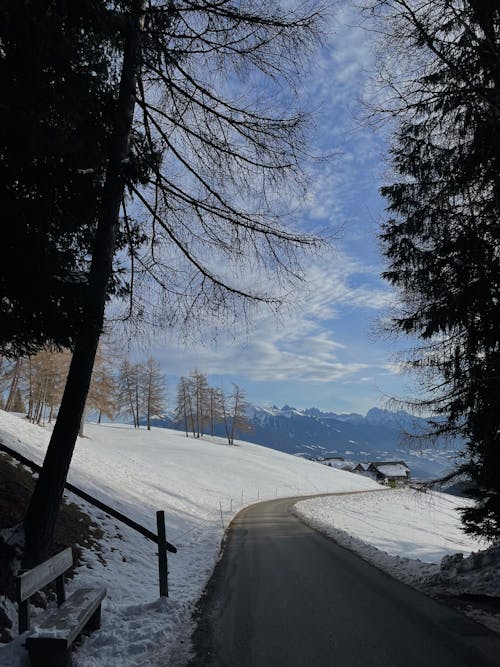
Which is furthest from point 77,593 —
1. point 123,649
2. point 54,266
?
point 54,266

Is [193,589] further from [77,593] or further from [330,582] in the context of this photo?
[77,593]

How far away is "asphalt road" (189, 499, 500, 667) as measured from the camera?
4.22 meters

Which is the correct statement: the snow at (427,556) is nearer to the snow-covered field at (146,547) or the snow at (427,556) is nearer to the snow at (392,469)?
the snow-covered field at (146,547)

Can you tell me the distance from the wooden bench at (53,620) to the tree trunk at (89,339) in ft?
2.80

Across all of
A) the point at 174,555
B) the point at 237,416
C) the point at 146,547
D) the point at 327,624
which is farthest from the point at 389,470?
the point at 327,624

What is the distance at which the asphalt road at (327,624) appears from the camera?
4.22 metres

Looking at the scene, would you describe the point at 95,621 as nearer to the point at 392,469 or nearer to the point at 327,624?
the point at 327,624

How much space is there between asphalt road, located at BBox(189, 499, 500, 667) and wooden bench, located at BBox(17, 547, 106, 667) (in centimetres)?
125

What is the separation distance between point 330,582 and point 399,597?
1386mm

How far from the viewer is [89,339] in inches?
219

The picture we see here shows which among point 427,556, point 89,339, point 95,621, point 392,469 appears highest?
point 89,339

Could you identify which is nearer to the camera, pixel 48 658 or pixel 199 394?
pixel 48 658

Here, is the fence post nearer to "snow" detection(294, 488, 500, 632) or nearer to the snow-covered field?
the snow-covered field

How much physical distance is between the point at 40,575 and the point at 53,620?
0.41 metres
